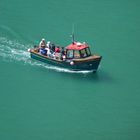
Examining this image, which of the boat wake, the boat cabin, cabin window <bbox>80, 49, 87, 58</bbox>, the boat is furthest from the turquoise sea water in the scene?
cabin window <bbox>80, 49, 87, 58</bbox>

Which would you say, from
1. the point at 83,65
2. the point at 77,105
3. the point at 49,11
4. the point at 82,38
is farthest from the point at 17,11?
the point at 77,105

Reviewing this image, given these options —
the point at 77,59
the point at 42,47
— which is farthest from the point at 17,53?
the point at 77,59

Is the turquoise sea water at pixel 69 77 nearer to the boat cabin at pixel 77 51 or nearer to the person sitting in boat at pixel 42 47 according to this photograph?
the person sitting in boat at pixel 42 47

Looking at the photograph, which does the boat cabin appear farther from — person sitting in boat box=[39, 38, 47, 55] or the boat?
person sitting in boat box=[39, 38, 47, 55]

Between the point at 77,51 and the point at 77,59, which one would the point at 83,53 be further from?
the point at 77,59

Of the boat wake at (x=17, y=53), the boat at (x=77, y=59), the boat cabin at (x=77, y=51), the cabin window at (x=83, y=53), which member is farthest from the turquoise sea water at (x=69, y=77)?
the cabin window at (x=83, y=53)
